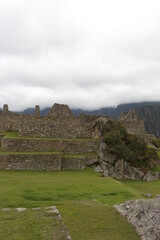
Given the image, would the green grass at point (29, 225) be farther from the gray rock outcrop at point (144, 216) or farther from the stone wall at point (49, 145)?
the stone wall at point (49, 145)

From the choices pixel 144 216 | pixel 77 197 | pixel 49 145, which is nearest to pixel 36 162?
pixel 49 145

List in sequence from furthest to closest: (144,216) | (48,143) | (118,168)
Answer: (118,168)
(48,143)
(144,216)

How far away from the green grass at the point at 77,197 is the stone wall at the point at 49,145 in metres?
2.67

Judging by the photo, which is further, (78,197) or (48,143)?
(48,143)

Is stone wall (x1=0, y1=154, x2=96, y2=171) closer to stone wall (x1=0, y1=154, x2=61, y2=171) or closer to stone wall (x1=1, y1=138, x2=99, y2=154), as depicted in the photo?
stone wall (x1=0, y1=154, x2=61, y2=171)

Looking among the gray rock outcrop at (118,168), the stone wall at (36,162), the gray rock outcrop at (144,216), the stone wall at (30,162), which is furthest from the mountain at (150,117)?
the gray rock outcrop at (144,216)

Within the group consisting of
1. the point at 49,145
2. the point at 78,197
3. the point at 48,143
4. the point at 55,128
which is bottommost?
the point at 78,197

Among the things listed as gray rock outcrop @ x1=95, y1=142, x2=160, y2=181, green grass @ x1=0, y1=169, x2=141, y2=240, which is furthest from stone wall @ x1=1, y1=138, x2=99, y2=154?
green grass @ x1=0, y1=169, x2=141, y2=240

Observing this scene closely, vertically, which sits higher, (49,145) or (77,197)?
(49,145)

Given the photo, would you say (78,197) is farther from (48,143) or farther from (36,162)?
(48,143)

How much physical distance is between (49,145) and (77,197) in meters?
9.73

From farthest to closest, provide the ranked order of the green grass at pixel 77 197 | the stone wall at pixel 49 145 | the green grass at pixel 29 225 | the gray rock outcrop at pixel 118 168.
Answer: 1. the gray rock outcrop at pixel 118 168
2. the stone wall at pixel 49 145
3. the green grass at pixel 77 197
4. the green grass at pixel 29 225

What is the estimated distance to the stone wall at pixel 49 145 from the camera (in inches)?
862

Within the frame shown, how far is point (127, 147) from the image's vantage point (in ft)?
77.5
